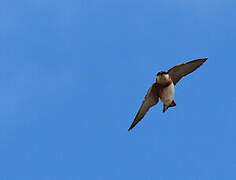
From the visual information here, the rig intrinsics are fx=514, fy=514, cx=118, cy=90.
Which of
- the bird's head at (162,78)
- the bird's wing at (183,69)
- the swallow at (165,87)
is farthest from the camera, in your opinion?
the bird's wing at (183,69)

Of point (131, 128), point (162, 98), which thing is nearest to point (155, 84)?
point (162, 98)

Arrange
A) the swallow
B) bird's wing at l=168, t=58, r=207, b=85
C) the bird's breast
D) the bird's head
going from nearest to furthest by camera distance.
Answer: the bird's head < the swallow < the bird's breast < bird's wing at l=168, t=58, r=207, b=85

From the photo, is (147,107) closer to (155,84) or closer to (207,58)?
(155,84)

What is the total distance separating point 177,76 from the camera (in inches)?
1014

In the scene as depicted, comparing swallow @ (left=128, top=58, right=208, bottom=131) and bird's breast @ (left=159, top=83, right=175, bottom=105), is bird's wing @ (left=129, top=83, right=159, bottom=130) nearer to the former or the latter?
swallow @ (left=128, top=58, right=208, bottom=131)

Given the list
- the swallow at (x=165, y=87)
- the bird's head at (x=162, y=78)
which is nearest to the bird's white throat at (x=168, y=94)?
the swallow at (x=165, y=87)

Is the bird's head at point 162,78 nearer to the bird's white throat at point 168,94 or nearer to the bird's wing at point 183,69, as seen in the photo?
the bird's white throat at point 168,94

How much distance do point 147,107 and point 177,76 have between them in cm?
216

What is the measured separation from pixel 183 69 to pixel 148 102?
241cm

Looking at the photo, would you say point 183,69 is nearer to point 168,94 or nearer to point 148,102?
point 168,94

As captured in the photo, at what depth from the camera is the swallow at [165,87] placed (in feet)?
80.4

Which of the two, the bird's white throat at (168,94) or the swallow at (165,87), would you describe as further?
the bird's white throat at (168,94)

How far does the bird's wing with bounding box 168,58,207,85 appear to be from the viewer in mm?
25339

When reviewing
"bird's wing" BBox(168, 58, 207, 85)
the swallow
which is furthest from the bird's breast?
"bird's wing" BBox(168, 58, 207, 85)
